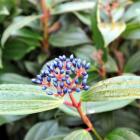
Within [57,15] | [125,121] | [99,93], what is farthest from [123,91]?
[57,15]

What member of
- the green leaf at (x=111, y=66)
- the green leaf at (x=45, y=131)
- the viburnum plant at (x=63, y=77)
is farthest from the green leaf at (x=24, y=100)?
the green leaf at (x=111, y=66)

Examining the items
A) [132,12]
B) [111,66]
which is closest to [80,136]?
[111,66]

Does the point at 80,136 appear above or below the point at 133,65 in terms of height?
below

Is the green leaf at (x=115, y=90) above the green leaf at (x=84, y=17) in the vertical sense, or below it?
below

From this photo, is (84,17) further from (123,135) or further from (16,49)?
(123,135)

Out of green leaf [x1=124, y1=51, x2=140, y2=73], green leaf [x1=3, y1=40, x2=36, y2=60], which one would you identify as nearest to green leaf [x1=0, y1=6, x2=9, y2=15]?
green leaf [x1=3, y1=40, x2=36, y2=60]

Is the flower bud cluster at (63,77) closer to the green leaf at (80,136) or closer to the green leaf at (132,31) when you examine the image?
the green leaf at (80,136)
